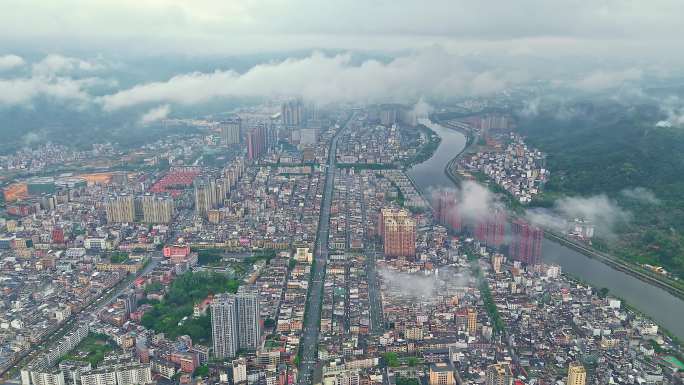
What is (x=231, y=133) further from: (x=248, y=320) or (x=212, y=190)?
(x=248, y=320)

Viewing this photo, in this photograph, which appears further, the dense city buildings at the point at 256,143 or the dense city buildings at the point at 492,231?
the dense city buildings at the point at 256,143

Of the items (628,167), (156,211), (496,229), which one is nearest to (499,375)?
(496,229)

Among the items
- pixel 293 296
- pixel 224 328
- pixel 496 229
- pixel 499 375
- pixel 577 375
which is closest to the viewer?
pixel 499 375

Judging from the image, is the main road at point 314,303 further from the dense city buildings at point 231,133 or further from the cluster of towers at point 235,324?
the dense city buildings at point 231,133

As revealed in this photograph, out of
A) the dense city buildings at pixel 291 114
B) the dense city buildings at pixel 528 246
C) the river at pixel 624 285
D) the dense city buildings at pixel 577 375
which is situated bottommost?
the river at pixel 624 285

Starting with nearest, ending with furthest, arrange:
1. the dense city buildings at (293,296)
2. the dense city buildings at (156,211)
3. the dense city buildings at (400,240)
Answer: the dense city buildings at (293,296) → the dense city buildings at (400,240) → the dense city buildings at (156,211)

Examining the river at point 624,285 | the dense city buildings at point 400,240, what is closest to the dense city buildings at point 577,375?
the river at point 624,285

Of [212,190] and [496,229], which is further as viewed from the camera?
[212,190]

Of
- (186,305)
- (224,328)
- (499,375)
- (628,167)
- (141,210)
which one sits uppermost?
(628,167)

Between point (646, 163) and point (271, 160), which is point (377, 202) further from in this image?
point (646, 163)

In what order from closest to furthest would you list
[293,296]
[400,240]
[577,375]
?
[577,375], [293,296], [400,240]

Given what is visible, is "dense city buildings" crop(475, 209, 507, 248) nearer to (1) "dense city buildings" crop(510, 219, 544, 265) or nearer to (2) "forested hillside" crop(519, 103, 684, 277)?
(1) "dense city buildings" crop(510, 219, 544, 265)

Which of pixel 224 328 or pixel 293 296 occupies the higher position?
pixel 224 328

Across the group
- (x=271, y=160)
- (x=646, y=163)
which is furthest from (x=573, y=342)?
(x=271, y=160)
